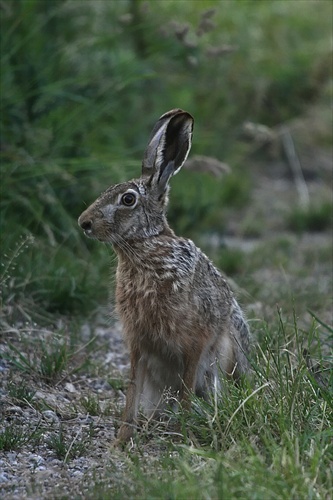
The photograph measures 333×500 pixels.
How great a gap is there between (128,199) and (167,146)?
361 millimetres

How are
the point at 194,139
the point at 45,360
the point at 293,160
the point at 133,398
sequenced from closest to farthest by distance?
the point at 133,398 < the point at 45,360 < the point at 194,139 < the point at 293,160

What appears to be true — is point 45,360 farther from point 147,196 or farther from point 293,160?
point 293,160

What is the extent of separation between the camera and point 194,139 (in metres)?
8.35

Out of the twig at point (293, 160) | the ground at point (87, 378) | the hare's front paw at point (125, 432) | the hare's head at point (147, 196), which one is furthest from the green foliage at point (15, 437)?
the twig at point (293, 160)

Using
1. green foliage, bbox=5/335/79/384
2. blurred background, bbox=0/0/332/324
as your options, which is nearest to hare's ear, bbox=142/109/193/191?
blurred background, bbox=0/0/332/324

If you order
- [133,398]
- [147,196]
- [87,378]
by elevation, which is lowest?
[87,378]

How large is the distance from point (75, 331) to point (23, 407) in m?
1.02

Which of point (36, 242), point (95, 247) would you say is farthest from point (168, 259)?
point (95, 247)

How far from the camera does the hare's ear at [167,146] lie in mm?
Answer: 4848

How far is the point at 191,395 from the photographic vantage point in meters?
4.38

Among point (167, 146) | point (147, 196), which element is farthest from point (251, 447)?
point (167, 146)

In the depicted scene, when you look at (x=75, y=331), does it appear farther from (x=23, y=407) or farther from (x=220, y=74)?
(x=220, y=74)

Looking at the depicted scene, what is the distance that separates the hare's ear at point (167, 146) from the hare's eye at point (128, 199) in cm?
17

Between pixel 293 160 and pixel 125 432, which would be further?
pixel 293 160
